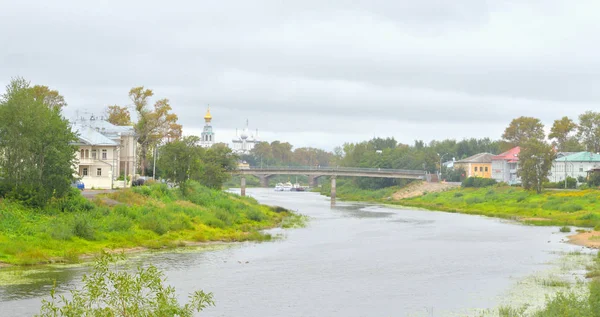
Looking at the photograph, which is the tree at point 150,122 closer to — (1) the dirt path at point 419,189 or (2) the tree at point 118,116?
(2) the tree at point 118,116

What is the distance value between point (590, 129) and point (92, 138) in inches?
4445

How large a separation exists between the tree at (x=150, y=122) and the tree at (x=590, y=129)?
94.1 meters

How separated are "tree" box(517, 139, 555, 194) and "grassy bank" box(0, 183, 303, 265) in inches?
1727

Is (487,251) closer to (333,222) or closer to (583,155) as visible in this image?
(333,222)

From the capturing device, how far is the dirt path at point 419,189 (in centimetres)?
14238

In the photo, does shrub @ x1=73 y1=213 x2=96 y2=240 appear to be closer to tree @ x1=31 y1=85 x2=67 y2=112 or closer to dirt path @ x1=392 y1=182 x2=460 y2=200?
tree @ x1=31 y1=85 x2=67 y2=112

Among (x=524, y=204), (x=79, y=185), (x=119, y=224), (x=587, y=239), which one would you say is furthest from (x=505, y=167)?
(x=119, y=224)

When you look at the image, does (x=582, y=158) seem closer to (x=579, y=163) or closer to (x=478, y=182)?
(x=579, y=163)

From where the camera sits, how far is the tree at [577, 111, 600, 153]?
15695 cm

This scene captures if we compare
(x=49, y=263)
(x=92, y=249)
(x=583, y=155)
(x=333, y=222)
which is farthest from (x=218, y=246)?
(x=583, y=155)

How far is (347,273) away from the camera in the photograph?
1642 inches

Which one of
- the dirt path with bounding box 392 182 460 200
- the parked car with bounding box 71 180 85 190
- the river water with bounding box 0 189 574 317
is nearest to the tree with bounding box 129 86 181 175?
the parked car with bounding box 71 180 85 190

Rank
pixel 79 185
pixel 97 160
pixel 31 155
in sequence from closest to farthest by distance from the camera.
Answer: pixel 31 155 < pixel 79 185 < pixel 97 160

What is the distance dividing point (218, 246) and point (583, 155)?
316 ft
